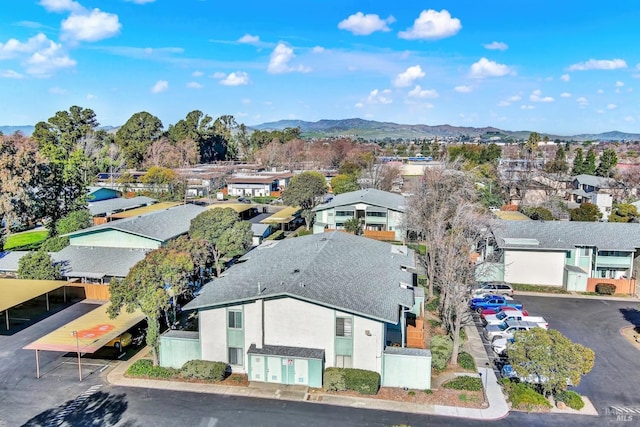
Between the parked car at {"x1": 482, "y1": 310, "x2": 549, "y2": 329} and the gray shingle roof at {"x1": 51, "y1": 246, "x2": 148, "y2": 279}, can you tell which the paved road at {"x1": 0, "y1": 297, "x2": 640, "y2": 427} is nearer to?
the parked car at {"x1": 482, "y1": 310, "x2": 549, "y2": 329}

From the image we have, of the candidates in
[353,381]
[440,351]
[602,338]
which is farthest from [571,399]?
[602,338]

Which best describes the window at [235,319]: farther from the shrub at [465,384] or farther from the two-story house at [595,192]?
the two-story house at [595,192]

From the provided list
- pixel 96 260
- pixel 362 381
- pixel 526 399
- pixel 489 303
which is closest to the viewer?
pixel 526 399

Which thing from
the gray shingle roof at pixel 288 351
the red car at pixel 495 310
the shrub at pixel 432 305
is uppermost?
the gray shingle roof at pixel 288 351

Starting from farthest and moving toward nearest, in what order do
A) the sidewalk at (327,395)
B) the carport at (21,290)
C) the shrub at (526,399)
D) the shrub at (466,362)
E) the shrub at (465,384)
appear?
the carport at (21,290) < the shrub at (466,362) < the shrub at (465,384) < the shrub at (526,399) < the sidewalk at (327,395)

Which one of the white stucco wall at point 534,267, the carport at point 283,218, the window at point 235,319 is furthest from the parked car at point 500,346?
the carport at point 283,218

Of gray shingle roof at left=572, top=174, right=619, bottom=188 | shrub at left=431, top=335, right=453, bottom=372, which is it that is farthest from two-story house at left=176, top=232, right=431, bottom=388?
gray shingle roof at left=572, top=174, right=619, bottom=188

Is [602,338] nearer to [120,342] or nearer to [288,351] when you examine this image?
[288,351]

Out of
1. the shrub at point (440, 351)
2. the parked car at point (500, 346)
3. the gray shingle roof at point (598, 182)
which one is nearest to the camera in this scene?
the shrub at point (440, 351)
